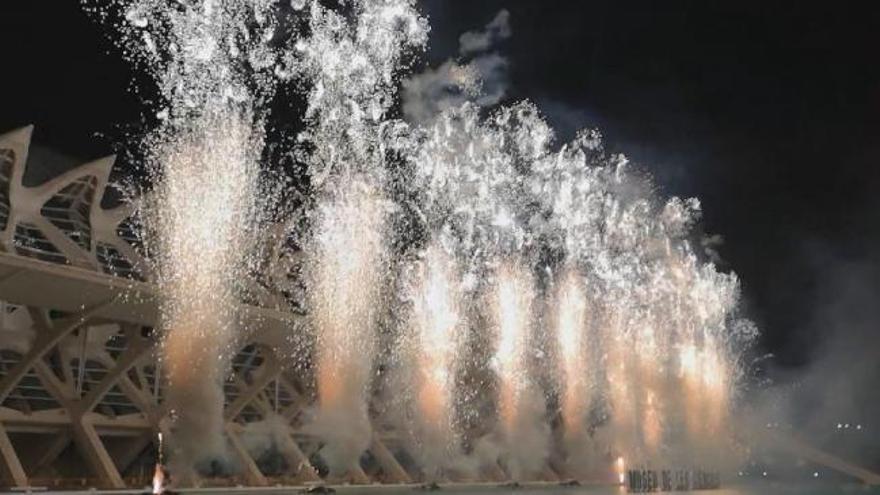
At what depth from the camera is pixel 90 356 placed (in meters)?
53.6

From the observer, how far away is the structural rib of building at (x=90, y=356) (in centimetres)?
4278

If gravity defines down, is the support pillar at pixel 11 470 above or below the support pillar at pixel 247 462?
below

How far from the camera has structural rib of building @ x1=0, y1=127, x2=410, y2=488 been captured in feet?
140

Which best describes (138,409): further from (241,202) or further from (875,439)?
(875,439)

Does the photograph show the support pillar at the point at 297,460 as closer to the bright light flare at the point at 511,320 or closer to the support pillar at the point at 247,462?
the support pillar at the point at 247,462

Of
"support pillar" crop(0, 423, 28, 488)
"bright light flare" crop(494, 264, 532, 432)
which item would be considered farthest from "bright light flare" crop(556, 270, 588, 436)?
"support pillar" crop(0, 423, 28, 488)

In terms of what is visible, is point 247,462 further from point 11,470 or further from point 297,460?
point 11,470

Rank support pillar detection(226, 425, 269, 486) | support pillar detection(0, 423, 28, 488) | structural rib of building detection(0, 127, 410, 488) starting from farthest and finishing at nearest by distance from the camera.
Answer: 1. support pillar detection(226, 425, 269, 486)
2. structural rib of building detection(0, 127, 410, 488)
3. support pillar detection(0, 423, 28, 488)

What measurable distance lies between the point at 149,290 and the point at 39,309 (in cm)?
751

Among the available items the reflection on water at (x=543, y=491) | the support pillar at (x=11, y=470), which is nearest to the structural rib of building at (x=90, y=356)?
the support pillar at (x=11, y=470)

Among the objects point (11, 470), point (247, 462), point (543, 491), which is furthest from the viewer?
point (247, 462)

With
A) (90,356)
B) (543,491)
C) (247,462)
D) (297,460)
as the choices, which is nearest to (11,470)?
(90,356)

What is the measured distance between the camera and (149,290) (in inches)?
1631

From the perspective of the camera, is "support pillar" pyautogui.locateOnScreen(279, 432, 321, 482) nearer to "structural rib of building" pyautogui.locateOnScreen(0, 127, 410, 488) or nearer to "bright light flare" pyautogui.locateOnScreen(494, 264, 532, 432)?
"structural rib of building" pyautogui.locateOnScreen(0, 127, 410, 488)
